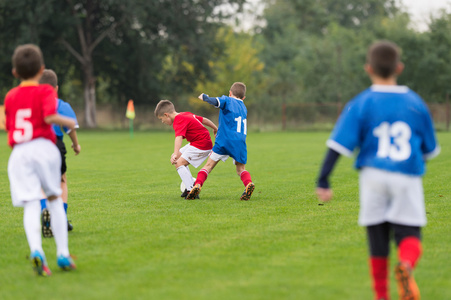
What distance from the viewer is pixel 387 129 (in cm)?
402

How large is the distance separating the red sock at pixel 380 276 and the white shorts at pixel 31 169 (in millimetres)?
2530

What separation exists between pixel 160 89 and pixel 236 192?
3640cm

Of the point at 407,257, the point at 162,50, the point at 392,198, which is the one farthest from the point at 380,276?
the point at 162,50

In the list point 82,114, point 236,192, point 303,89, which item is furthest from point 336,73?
point 236,192

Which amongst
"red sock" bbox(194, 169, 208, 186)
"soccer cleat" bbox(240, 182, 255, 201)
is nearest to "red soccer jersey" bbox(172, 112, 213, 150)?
"red sock" bbox(194, 169, 208, 186)

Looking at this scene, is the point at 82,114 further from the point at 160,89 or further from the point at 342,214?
the point at 342,214

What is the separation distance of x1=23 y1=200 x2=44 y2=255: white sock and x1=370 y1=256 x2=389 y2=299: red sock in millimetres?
2492

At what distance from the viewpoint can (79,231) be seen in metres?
7.14

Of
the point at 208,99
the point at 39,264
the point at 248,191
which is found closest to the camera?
the point at 39,264

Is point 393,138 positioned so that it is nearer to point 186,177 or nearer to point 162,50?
point 186,177

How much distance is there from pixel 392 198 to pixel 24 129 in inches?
109

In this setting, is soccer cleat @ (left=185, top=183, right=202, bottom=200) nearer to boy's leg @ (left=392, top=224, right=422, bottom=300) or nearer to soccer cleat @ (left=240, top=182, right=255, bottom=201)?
soccer cleat @ (left=240, top=182, right=255, bottom=201)

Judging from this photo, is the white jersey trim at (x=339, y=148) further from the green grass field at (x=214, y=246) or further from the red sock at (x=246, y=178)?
the red sock at (x=246, y=178)

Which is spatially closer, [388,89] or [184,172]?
[388,89]
